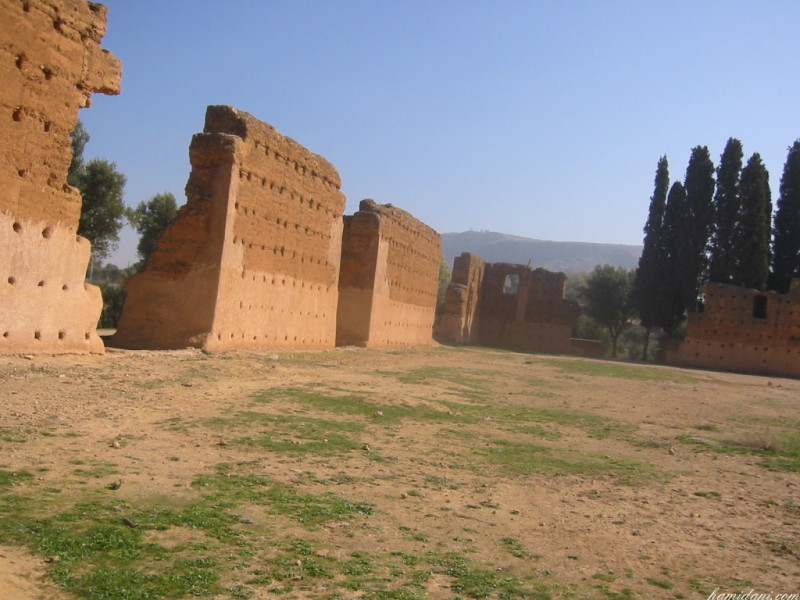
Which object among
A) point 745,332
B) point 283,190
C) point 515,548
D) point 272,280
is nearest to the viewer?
point 515,548

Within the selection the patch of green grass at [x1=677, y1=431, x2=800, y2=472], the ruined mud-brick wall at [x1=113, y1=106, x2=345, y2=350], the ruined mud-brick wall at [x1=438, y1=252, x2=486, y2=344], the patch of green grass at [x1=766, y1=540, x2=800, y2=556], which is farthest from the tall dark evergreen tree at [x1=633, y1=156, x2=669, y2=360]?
the patch of green grass at [x1=766, y1=540, x2=800, y2=556]

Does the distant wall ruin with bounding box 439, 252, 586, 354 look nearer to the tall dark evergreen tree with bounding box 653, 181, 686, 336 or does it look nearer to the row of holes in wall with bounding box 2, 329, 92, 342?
the tall dark evergreen tree with bounding box 653, 181, 686, 336

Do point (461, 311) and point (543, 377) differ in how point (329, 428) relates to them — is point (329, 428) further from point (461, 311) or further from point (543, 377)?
point (461, 311)

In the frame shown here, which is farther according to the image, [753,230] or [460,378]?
[753,230]

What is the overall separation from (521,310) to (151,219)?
18661mm

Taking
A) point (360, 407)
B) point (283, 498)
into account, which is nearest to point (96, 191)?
point (360, 407)

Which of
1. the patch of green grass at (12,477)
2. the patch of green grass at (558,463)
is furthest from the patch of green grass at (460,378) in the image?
the patch of green grass at (12,477)

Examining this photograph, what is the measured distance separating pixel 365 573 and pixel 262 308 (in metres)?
10.9

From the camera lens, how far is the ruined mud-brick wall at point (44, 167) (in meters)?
8.55

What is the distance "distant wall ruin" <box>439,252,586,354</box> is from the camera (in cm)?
3797

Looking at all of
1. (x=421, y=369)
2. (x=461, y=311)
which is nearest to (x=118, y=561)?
(x=421, y=369)

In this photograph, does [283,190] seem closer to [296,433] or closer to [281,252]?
[281,252]

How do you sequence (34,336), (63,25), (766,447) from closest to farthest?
(766,447) → (34,336) → (63,25)

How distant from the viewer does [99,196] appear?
25.8m
